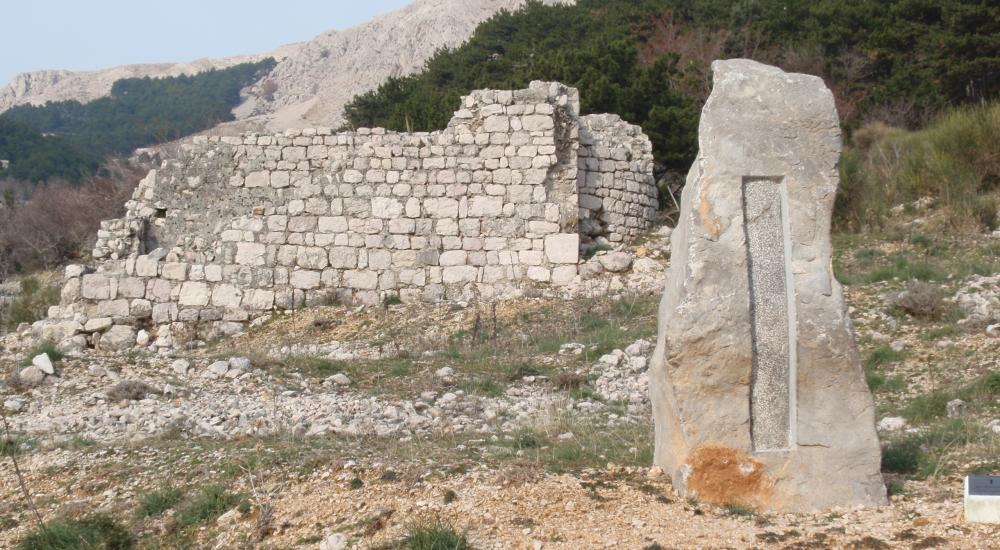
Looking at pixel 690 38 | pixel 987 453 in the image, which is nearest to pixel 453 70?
pixel 690 38

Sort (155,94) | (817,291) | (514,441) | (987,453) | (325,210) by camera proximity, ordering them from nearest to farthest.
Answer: (817,291) → (987,453) → (514,441) → (325,210) → (155,94)

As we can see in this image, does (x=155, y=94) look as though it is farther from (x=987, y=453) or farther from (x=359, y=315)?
(x=987, y=453)

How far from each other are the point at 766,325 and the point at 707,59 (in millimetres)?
22304

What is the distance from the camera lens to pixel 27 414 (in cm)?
761

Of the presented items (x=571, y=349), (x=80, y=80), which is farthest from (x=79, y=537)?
(x=80, y=80)

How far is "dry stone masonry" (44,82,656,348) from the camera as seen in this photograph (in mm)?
12422

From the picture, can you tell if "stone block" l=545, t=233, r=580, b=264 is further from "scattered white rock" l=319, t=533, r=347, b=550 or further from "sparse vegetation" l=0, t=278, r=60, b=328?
"scattered white rock" l=319, t=533, r=347, b=550

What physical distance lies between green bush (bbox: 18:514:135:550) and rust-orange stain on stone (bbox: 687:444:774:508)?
288cm

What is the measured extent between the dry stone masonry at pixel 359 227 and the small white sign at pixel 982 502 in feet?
27.7

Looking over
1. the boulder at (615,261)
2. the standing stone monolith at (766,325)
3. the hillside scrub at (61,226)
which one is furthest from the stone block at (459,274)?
the hillside scrub at (61,226)

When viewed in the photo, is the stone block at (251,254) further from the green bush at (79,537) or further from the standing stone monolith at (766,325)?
the standing stone monolith at (766,325)

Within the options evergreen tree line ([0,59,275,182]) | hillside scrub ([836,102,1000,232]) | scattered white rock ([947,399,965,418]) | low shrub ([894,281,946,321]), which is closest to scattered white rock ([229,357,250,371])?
scattered white rock ([947,399,965,418])

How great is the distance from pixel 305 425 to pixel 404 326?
4.67m

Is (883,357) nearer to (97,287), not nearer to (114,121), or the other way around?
(97,287)
